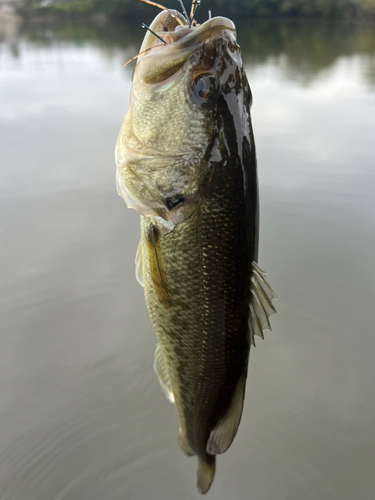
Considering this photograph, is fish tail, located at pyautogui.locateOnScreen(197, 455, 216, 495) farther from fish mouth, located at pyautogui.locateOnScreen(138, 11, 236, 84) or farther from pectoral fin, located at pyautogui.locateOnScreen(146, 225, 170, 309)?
fish mouth, located at pyautogui.locateOnScreen(138, 11, 236, 84)

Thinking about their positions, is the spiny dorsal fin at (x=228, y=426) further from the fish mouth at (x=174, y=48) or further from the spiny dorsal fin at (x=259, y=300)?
the fish mouth at (x=174, y=48)

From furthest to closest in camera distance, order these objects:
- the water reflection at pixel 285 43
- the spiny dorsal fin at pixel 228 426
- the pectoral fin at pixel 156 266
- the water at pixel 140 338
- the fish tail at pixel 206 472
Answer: the water reflection at pixel 285 43, the water at pixel 140 338, the fish tail at pixel 206 472, the spiny dorsal fin at pixel 228 426, the pectoral fin at pixel 156 266

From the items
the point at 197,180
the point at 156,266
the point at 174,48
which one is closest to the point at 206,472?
the point at 156,266

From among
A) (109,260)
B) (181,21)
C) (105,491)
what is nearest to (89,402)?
(105,491)

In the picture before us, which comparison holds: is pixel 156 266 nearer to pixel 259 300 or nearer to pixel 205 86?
pixel 259 300

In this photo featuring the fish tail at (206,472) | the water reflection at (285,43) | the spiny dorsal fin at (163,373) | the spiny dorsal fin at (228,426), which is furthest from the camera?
the water reflection at (285,43)

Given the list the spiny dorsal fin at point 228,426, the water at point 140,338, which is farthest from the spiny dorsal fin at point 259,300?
the water at point 140,338
